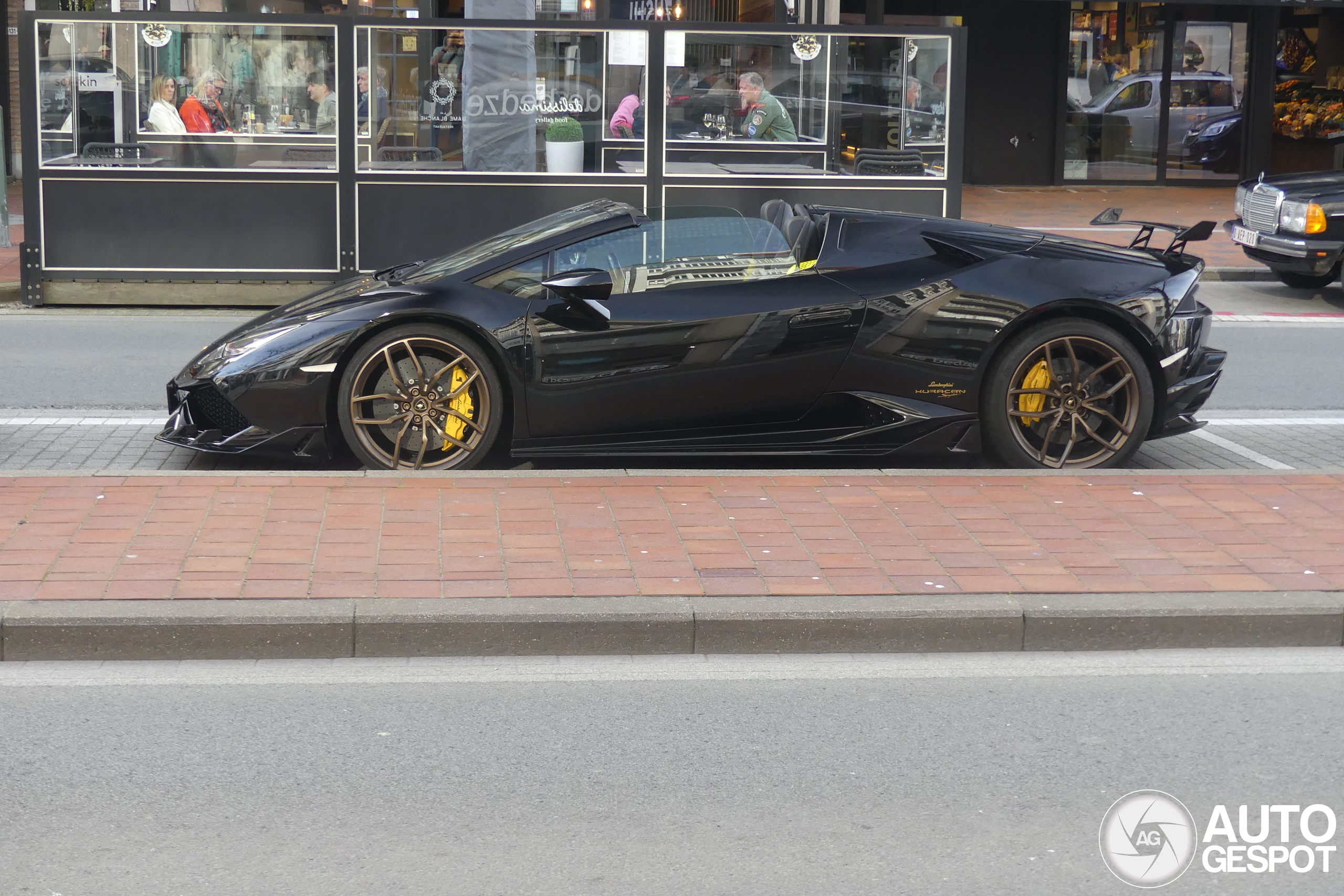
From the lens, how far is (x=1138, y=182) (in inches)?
941

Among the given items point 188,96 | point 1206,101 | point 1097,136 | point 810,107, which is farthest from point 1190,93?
point 188,96

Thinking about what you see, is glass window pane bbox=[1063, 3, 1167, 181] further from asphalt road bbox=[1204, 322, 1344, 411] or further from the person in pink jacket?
A: the person in pink jacket

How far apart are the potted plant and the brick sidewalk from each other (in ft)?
21.4

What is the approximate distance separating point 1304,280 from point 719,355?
9605 millimetres

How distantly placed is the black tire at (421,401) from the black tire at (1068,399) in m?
2.23

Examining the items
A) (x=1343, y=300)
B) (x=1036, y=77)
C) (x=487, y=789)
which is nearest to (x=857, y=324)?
(x=487, y=789)

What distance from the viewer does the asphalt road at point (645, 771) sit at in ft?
12.0

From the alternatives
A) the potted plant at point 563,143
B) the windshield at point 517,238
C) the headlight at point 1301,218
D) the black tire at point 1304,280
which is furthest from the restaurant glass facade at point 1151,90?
the windshield at point 517,238

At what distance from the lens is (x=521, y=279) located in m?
6.89

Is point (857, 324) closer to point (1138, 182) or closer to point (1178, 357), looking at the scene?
point (1178, 357)

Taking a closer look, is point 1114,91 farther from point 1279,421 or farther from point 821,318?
point 821,318

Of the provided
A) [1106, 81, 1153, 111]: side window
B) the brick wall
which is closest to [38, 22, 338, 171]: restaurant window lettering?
the brick wall

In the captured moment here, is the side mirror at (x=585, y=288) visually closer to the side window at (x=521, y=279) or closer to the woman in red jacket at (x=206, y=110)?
the side window at (x=521, y=279)

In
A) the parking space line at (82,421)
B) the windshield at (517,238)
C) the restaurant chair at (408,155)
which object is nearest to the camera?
the windshield at (517,238)
